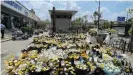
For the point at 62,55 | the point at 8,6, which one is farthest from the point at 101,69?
the point at 8,6

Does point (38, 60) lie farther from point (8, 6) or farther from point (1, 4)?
point (8, 6)

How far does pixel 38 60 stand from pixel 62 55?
501 mm

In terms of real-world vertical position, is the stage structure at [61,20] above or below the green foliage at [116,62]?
above

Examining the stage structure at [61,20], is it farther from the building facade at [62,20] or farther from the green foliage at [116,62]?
the green foliage at [116,62]

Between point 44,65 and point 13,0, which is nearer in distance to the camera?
point 44,65

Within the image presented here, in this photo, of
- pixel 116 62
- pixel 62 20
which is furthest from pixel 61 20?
pixel 116 62

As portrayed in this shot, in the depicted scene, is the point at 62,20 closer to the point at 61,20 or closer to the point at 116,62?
the point at 61,20

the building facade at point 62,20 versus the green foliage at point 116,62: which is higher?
the building facade at point 62,20

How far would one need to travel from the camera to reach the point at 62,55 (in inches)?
180

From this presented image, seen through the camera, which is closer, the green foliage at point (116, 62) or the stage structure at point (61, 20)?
the green foliage at point (116, 62)

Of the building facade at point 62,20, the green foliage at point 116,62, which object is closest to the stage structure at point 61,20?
the building facade at point 62,20

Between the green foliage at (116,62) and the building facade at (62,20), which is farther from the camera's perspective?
the building facade at (62,20)

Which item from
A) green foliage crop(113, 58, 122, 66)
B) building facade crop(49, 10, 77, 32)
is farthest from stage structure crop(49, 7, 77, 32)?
green foliage crop(113, 58, 122, 66)

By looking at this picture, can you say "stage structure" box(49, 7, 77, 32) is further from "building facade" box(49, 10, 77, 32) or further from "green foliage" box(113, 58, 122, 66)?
"green foliage" box(113, 58, 122, 66)
